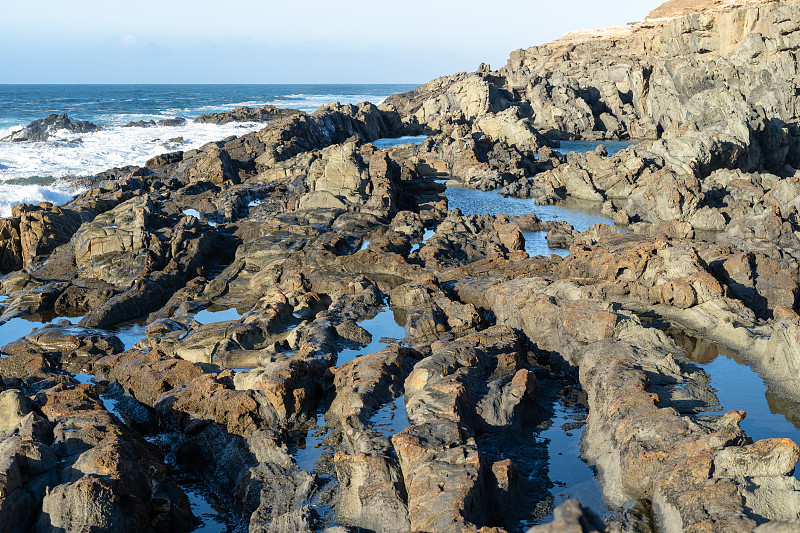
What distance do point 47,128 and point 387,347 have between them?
68967 mm

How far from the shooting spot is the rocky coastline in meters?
8.98

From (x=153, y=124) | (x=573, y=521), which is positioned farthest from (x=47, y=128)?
(x=573, y=521)

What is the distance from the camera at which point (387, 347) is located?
47.0 ft

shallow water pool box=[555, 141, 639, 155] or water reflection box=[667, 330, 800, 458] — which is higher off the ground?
shallow water pool box=[555, 141, 639, 155]

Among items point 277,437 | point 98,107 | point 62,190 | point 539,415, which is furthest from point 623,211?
point 98,107

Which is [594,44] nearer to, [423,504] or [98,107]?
[98,107]

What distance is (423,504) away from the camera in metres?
8.38

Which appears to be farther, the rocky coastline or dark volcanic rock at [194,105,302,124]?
dark volcanic rock at [194,105,302,124]

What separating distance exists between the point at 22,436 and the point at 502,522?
23.5ft

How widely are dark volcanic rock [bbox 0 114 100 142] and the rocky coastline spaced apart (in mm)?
34972

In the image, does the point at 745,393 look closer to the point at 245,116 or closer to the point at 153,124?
the point at 245,116

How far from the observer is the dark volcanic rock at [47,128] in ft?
213

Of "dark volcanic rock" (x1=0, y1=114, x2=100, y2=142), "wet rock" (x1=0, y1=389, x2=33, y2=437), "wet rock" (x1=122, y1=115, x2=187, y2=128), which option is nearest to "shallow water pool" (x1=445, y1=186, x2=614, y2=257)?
"wet rock" (x1=0, y1=389, x2=33, y2=437)

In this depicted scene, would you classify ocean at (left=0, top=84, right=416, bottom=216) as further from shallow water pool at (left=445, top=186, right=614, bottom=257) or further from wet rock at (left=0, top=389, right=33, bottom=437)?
wet rock at (left=0, top=389, right=33, bottom=437)
